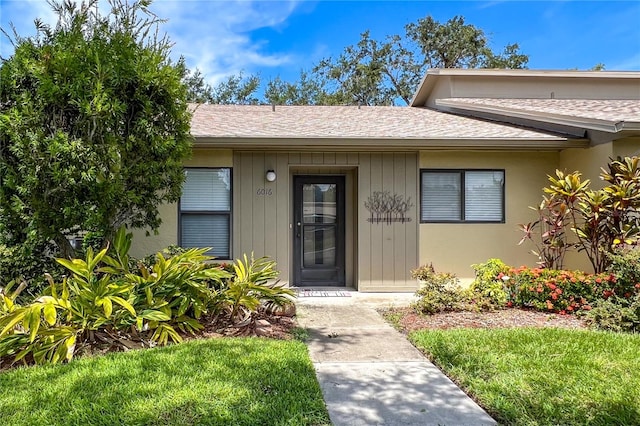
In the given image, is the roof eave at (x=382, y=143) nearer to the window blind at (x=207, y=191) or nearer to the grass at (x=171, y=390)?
the window blind at (x=207, y=191)

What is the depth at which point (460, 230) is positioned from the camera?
7.39m

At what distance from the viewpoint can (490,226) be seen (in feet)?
24.3

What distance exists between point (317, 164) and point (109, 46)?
12.0ft

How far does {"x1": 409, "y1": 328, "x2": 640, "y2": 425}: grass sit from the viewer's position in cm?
277

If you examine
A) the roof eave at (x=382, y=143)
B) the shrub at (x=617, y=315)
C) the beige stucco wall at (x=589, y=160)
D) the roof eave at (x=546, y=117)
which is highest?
the roof eave at (x=546, y=117)

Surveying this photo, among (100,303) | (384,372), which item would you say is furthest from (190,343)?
(384,372)

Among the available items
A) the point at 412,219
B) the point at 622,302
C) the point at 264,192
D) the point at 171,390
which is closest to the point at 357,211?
the point at 412,219

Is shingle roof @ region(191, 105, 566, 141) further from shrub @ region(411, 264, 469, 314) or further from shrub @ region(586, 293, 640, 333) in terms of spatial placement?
shrub @ region(586, 293, 640, 333)

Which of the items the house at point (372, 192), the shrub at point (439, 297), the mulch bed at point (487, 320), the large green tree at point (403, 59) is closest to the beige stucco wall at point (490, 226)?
the house at point (372, 192)

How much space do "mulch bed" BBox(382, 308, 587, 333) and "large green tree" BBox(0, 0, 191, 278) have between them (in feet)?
11.9

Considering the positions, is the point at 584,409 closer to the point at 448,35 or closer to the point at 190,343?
the point at 190,343

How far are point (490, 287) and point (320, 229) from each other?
10.4 feet

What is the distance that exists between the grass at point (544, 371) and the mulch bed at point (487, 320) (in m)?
0.35

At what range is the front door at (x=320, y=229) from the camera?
773 centimetres
